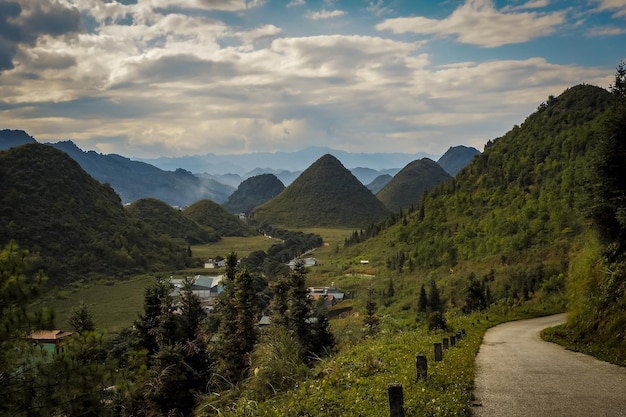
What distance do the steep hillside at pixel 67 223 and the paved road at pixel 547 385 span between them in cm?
12953

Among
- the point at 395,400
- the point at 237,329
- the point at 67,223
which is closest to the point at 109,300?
the point at 67,223

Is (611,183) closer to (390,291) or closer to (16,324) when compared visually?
(16,324)

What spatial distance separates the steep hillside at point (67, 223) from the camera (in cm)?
13575

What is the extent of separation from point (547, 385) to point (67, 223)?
162613 mm

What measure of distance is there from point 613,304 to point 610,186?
5250mm

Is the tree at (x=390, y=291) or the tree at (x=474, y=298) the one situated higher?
the tree at (x=474, y=298)

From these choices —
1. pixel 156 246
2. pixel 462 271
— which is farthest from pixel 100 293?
pixel 462 271

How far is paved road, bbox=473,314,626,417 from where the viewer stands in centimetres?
1045

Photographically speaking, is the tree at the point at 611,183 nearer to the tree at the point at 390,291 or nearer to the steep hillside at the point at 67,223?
the tree at the point at 390,291

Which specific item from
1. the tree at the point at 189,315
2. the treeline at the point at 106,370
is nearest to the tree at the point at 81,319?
the treeline at the point at 106,370

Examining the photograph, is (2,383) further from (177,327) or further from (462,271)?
(462,271)

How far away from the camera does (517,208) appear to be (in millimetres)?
94375

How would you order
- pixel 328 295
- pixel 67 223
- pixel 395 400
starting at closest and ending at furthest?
pixel 395 400 → pixel 328 295 → pixel 67 223

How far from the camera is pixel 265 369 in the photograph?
1452cm
